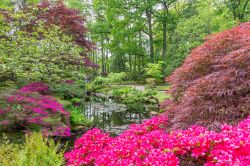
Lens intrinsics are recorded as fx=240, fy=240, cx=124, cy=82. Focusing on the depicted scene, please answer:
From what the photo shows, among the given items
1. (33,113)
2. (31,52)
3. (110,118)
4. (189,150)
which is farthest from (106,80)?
(189,150)

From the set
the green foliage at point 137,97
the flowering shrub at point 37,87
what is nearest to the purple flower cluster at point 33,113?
the flowering shrub at point 37,87

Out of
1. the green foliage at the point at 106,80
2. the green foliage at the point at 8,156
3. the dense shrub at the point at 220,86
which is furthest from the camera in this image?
the green foliage at the point at 106,80

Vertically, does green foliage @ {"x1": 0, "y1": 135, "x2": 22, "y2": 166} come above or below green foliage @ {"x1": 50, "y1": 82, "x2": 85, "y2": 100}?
below

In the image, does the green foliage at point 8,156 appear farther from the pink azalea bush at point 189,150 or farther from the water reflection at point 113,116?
the water reflection at point 113,116

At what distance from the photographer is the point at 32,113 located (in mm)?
6625

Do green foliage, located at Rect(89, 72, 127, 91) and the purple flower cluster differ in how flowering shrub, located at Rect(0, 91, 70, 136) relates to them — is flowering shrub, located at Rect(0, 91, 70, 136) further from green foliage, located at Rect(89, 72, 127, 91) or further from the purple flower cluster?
green foliage, located at Rect(89, 72, 127, 91)

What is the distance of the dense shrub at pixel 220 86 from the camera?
3.32 meters

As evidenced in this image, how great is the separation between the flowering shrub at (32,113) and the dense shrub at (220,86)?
405cm

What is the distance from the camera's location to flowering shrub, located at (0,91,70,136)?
6.34 m

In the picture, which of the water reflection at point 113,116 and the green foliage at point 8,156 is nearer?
the green foliage at point 8,156

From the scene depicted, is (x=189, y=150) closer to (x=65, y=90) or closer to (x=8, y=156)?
(x=8, y=156)

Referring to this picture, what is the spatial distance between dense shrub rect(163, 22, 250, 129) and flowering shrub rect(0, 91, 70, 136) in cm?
405

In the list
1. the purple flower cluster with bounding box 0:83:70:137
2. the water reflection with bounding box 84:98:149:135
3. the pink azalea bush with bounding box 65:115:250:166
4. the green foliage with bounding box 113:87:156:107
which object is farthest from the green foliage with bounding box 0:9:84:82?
the green foliage with bounding box 113:87:156:107

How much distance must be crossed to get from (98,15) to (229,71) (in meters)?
26.4
